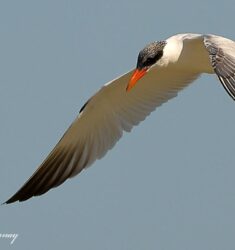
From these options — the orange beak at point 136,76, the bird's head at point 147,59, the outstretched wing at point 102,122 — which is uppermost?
the bird's head at point 147,59

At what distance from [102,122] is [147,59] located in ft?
5.30

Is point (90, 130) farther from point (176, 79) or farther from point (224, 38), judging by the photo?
point (224, 38)

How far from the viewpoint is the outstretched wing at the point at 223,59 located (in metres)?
13.2

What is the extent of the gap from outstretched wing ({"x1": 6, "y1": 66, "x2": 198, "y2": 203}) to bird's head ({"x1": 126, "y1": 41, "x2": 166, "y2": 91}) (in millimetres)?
776

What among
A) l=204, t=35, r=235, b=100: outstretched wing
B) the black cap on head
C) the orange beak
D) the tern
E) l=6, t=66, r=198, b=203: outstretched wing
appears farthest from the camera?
l=6, t=66, r=198, b=203: outstretched wing

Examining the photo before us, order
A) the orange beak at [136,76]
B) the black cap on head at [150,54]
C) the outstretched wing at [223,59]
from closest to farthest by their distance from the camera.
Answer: the outstretched wing at [223,59]
the orange beak at [136,76]
the black cap on head at [150,54]

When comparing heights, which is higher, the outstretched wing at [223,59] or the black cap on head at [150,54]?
the black cap on head at [150,54]

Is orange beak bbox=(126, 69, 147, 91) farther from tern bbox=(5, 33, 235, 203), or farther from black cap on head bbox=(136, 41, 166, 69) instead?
tern bbox=(5, 33, 235, 203)

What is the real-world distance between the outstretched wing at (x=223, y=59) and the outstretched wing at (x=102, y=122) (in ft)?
7.58

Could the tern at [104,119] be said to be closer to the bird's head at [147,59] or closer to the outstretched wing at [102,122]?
the outstretched wing at [102,122]

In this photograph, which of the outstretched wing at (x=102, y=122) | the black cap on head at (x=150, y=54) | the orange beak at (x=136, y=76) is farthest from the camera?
the outstretched wing at (x=102, y=122)

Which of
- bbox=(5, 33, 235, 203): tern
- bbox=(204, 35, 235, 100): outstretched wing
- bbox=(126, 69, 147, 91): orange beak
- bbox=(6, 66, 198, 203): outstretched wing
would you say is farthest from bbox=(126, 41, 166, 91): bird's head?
bbox=(204, 35, 235, 100): outstretched wing

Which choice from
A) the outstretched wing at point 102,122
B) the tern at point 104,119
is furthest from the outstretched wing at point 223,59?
the outstretched wing at point 102,122

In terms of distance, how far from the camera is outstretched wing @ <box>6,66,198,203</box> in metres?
16.7
